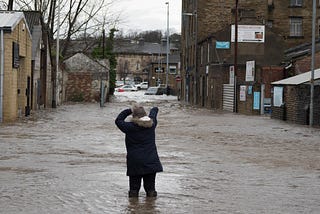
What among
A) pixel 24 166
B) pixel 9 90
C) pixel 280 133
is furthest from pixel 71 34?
pixel 24 166

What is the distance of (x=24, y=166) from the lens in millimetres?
13359

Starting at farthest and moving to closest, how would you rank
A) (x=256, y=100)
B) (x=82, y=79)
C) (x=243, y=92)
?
(x=82, y=79) → (x=243, y=92) → (x=256, y=100)

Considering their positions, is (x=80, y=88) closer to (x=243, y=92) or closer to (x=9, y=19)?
(x=243, y=92)

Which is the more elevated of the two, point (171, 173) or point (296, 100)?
point (296, 100)

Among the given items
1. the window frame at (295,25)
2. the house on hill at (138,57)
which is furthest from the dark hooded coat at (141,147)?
the house on hill at (138,57)

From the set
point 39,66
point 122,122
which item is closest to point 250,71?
point 39,66

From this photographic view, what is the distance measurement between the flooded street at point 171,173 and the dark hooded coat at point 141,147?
1.59ft

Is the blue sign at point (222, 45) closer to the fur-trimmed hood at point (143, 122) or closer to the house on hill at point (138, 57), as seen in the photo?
the fur-trimmed hood at point (143, 122)

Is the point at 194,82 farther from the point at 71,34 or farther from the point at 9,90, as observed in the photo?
the point at 9,90

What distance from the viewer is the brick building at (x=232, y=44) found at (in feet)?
151

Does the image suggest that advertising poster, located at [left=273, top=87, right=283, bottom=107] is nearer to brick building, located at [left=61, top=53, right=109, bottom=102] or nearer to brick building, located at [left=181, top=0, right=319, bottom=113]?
brick building, located at [left=181, top=0, right=319, bottom=113]

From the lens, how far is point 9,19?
2888 centimetres

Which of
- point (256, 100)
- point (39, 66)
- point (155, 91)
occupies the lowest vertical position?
point (155, 91)

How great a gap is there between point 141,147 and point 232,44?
138 ft
